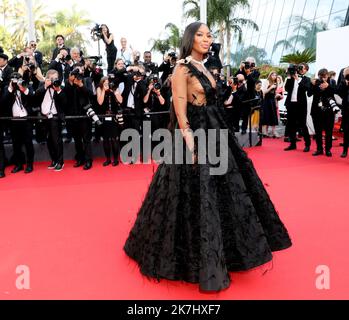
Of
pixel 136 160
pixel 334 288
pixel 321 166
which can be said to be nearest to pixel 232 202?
pixel 334 288

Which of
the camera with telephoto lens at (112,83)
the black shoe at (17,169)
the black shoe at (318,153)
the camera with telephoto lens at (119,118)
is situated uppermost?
the camera with telephoto lens at (112,83)

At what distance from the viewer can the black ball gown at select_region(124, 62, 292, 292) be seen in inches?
88.3

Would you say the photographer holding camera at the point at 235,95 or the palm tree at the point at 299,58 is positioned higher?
the palm tree at the point at 299,58

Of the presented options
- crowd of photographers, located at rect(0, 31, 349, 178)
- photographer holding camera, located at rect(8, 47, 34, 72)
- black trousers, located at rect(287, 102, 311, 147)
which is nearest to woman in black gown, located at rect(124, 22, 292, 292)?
crowd of photographers, located at rect(0, 31, 349, 178)

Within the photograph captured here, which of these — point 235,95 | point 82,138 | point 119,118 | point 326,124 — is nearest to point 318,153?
point 326,124

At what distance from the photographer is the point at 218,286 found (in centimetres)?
218

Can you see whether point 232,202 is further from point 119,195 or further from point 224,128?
point 119,195

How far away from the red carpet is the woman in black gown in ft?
0.59

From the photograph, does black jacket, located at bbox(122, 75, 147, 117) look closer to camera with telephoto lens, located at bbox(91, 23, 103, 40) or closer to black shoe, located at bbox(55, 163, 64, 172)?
black shoe, located at bbox(55, 163, 64, 172)

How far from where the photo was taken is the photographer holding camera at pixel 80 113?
6322 millimetres

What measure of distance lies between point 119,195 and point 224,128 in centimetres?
237

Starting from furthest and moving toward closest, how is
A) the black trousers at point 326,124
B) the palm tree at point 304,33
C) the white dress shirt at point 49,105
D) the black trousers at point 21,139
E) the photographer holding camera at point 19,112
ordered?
1. the palm tree at point 304,33
2. the black trousers at point 326,124
3. the white dress shirt at point 49,105
4. the black trousers at point 21,139
5. the photographer holding camera at point 19,112

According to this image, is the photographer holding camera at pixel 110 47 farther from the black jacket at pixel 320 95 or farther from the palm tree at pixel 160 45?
the palm tree at pixel 160 45

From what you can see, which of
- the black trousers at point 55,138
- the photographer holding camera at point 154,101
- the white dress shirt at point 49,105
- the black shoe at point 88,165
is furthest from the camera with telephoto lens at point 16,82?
the photographer holding camera at point 154,101
